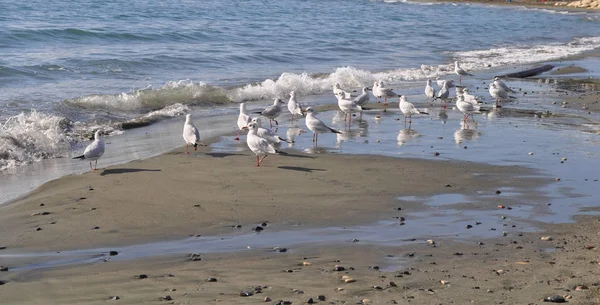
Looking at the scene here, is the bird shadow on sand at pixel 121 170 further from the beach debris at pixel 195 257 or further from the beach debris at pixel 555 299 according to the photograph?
the beach debris at pixel 555 299

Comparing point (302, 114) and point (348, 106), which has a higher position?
point (348, 106)

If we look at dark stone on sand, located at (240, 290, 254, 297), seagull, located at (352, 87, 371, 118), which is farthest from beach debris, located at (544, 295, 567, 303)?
seagull, located at (352, 87, 371, 118)

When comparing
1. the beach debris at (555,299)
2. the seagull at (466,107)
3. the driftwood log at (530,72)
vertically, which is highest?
the beach debris at (555,299)

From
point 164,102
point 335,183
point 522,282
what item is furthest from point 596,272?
point 164,102

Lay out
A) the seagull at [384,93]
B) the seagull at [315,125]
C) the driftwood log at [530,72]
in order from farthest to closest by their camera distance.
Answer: the driftwood log at [530,72] → the seagull at [384,93] → the seagull at [315,125]

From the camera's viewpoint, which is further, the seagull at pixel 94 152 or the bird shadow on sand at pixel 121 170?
the seagull at pixel 94 152

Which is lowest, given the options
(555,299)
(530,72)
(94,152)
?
(530,72)

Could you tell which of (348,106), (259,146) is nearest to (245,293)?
(259,146)

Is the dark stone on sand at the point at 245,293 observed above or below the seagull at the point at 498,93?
above

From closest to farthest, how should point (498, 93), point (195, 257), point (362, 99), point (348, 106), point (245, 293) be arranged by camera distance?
point (245, 293), point (195, 257), point (348, 106), point (362, 99), point (498, 93)

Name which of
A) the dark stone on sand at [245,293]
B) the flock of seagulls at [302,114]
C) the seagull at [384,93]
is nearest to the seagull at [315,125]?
the flock of seagulls at [302,114]

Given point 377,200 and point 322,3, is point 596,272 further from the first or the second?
point 322,3

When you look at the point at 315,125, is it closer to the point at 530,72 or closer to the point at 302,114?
the point at 302,114

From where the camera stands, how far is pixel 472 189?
9219mm
